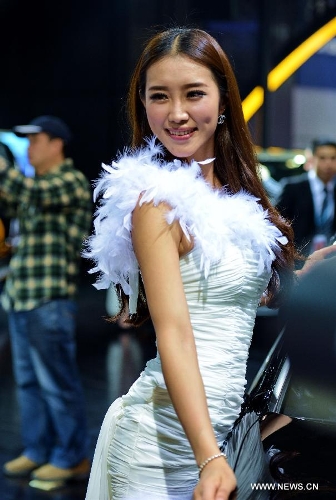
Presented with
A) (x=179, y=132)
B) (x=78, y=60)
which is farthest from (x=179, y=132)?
(x=78, y=60)

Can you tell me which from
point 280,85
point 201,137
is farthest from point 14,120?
point 201,137

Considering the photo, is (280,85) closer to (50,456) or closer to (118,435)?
(50,456)

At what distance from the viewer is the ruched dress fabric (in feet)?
5.76

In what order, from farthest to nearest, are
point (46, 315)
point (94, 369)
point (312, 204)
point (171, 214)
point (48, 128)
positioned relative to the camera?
point (94, 369) → point (312, 204) → point (48, 128) → point (46, 315) → point (171, 214)

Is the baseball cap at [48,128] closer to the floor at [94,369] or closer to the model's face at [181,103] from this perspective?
the floor at [94,369]

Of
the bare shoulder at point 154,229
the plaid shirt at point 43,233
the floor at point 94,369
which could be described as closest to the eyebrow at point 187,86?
the bare shoulder at point 154,229

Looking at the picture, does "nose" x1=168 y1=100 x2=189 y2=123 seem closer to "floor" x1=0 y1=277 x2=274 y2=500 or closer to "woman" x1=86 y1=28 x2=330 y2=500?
"woman" x1=86 y1=28 x2=330 y2=500

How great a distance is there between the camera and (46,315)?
14.1 ft

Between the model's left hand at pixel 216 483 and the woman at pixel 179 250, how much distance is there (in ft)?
0.64

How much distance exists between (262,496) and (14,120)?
392 inches

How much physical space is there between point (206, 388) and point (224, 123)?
0.59m

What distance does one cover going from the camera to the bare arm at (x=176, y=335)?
4.85 feet

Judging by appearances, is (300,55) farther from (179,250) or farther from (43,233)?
(179,250)

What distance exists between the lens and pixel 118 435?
1.85 meters
